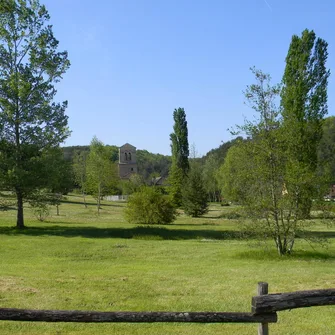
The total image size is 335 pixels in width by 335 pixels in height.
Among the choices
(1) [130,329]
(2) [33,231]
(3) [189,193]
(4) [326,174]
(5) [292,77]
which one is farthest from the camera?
(3) [189,193]

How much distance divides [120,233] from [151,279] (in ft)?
48.3

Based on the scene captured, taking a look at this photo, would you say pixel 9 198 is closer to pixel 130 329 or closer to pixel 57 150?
pixel 57 150

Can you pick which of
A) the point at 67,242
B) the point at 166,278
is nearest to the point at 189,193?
the point at 67,242

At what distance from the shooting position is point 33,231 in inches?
1024

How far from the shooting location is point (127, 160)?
364ft

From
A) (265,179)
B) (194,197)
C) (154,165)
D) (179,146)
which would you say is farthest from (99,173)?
(154,165)

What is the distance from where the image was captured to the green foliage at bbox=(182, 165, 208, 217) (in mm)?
48656

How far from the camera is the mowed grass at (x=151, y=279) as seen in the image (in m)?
7.93

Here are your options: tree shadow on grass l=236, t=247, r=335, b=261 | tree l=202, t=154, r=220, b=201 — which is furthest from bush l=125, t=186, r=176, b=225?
tree l=202, t=154, r=220, b=201

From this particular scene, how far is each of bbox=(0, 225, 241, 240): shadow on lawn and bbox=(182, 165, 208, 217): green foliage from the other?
20.0 m

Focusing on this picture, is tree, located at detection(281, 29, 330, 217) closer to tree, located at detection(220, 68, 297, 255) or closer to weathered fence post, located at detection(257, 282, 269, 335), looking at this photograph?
tree, located at detection(220, 68, 297, 255)

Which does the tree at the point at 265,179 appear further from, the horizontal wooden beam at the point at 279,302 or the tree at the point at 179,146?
the tree at the point at 179,146

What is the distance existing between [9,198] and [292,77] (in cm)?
2395

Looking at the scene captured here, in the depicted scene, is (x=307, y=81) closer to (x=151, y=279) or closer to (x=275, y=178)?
(x=275, y=178)
